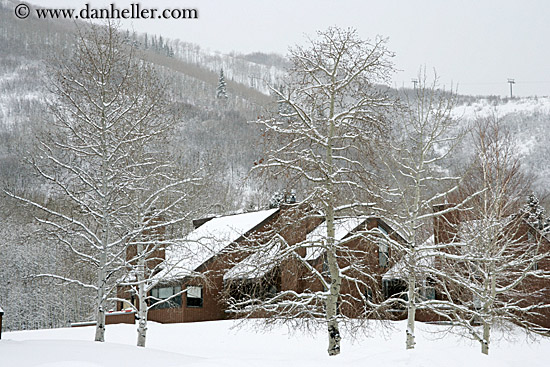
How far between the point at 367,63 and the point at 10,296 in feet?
148

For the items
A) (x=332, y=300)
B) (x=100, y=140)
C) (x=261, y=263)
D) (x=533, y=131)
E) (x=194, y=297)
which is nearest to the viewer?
(x=261, y=263)

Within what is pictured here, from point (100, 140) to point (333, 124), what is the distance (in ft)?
20.0

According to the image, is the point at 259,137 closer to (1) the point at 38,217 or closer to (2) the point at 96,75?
(2) the point at 96,75

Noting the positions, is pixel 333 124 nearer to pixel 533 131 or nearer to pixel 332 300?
→ pixel 332 300

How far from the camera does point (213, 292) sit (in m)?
27.9

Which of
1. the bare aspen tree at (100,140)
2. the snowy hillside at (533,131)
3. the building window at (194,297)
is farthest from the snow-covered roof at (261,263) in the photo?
the snowy hillside at (533,131)

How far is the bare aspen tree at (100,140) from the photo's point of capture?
45.3ft

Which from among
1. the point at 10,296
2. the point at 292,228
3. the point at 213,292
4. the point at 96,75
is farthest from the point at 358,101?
A: the point at 10,296

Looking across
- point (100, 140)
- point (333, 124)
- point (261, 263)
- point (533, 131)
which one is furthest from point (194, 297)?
point (533, 131)

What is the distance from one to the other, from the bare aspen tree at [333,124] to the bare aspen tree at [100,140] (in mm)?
3437

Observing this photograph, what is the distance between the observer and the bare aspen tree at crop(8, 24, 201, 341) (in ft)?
45.3

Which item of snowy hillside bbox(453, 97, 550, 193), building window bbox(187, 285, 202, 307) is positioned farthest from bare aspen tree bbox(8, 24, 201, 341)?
snowy hillside bbox(453, 97, 550, 193)

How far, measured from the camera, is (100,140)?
14.2 metres

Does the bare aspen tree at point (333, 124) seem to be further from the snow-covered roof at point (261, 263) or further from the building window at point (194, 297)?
the building window at point (194, 297)
